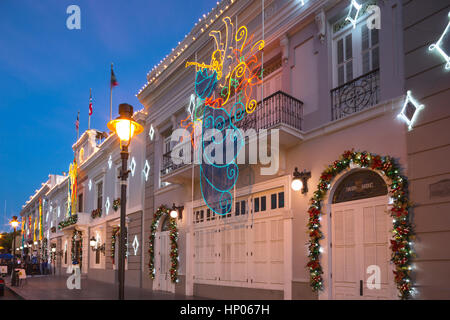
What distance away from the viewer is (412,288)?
7668 mm

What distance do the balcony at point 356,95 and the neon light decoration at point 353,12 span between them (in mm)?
1383

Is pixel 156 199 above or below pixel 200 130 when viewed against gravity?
below

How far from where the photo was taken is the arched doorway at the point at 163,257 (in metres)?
16.4

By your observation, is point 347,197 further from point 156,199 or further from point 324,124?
point 156,199

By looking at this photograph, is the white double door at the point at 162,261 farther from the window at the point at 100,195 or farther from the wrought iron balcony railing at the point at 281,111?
the window at the point at 100,195

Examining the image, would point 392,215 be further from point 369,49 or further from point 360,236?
point 369,49

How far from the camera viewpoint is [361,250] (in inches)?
350

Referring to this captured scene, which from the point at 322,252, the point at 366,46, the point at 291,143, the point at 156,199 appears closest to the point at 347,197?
the point at 322,252

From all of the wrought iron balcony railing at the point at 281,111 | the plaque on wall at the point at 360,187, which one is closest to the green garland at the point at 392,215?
the plaque on wall at the point at 360,187

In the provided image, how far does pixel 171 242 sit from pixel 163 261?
1387 millimetres

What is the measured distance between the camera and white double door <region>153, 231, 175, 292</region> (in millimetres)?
16375

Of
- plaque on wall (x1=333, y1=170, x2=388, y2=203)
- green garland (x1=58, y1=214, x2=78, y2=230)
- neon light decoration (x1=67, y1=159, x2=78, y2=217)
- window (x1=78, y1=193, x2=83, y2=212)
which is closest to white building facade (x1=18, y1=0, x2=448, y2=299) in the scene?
plaque on wall (x1=333, y1=170, x2=388, y2=203)
